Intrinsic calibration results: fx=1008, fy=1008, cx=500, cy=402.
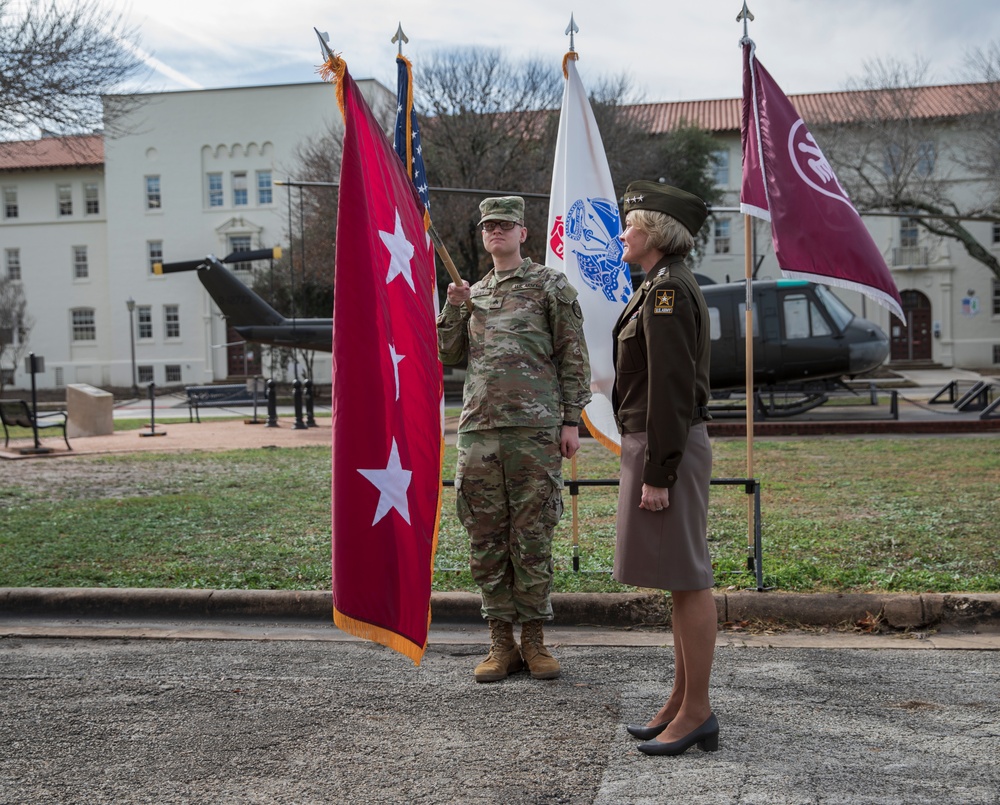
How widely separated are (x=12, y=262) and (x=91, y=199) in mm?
5928

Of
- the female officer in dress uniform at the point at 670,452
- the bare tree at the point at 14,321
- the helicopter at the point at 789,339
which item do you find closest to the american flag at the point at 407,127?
the female officer in dress uniform at the point at 670,452

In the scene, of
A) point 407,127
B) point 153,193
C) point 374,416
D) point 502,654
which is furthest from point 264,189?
point 374,416

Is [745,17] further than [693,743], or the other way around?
[745,17]

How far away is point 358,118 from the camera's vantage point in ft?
13.1

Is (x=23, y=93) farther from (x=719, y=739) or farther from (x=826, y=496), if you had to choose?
(x=719, y=739)

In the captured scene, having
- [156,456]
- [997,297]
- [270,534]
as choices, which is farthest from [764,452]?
[997,297]

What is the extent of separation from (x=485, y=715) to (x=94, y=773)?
1.48 m

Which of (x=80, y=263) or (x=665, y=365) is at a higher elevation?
(x=80, y=263)

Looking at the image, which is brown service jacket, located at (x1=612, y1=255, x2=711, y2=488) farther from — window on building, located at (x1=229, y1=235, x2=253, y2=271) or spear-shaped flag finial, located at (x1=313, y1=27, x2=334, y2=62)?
window on building, located at (x1=229, y1=235, x2=253, y2=271)

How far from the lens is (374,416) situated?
150 inches

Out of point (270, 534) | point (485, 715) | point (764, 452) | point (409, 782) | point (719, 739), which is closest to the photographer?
point (409, 782)

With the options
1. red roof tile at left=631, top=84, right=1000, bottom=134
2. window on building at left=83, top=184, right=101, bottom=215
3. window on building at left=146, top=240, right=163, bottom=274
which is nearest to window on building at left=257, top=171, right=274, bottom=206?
window on building at left=146, top=240, right=163, bottom=274

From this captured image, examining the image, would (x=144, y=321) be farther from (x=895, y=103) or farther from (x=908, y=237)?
(x=908, y=237)

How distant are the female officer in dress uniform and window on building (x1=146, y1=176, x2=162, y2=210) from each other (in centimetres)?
5414
